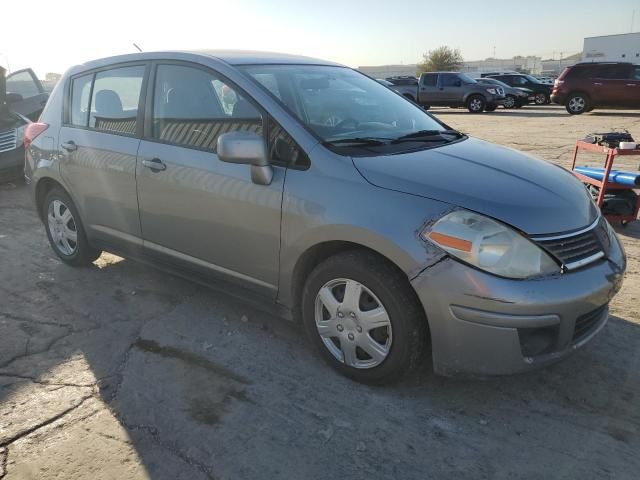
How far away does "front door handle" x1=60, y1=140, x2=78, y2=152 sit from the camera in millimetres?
4148

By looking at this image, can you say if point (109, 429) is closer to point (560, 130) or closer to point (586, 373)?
point (586, 373)

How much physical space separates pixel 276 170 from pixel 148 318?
1550 millimetres

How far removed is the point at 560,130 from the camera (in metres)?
14.1

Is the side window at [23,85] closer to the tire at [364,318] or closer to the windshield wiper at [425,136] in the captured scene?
the windshield wiper at [425,136]

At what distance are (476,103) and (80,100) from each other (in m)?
20.1

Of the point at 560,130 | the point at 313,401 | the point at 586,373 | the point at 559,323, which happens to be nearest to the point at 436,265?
the point at 559,323

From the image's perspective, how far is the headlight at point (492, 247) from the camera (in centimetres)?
235

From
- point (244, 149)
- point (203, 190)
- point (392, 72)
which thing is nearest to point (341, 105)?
A: point (244, 149)

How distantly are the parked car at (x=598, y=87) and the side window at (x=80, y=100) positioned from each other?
18.9 meters

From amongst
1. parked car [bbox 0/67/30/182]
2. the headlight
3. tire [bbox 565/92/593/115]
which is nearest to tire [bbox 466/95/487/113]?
tire [bbox 565/92/593/115]

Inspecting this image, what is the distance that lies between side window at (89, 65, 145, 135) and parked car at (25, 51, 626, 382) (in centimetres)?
2

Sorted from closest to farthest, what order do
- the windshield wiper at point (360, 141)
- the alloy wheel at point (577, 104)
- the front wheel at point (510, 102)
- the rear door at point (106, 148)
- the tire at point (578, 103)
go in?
the windshield wiper at point (360, 141) → the rear door at point (106, 148) → the tire at point (578, 103) → the alloy wheel at point (577, 104) → the front wheel at point (510, 102)

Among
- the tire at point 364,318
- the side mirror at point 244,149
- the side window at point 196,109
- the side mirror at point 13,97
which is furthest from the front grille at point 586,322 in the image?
the side mirror at point 13,97

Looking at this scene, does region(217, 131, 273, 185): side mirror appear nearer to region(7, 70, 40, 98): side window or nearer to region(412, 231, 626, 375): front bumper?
region(412, 231, 626, 375): front bumper
